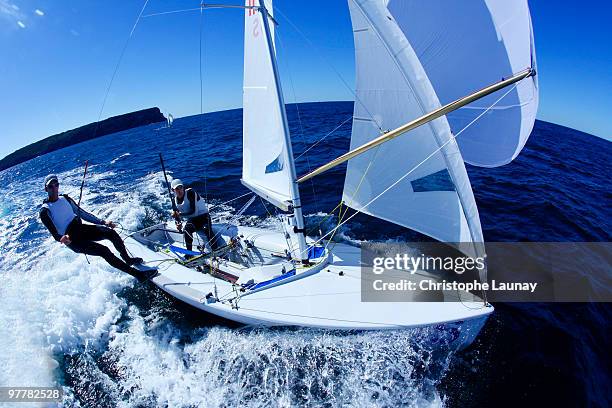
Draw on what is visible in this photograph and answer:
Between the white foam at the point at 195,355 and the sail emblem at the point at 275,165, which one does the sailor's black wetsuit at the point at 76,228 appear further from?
the sail emblem at the point at 275,165

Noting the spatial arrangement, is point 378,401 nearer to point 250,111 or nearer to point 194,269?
point 194,269

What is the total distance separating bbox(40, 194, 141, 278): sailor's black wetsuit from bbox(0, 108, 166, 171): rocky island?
55.0 meters

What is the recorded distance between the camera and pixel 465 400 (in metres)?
4.24

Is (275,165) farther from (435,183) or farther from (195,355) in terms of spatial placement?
(195,355)

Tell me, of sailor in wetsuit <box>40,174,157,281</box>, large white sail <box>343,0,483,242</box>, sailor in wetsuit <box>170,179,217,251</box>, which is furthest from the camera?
sailor in wetsuit <box>170,179,217,251</box>

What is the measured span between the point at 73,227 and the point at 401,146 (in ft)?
19.9

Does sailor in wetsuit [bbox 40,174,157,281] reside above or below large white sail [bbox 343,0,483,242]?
below

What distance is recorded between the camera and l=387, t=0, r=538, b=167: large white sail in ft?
14.0

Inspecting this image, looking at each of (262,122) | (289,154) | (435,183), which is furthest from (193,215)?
(435,183)

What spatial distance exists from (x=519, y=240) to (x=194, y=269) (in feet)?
29.7

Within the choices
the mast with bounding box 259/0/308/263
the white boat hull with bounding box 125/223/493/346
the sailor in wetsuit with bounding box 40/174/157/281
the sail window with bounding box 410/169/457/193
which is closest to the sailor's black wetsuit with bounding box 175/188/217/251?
the white boat hull with bounding box 125/223/493/346

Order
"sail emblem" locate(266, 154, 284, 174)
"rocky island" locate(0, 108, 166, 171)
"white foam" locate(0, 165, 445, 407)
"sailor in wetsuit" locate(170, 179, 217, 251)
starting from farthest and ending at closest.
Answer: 1. "rocky island" locate(0, 108, 166, 171)
2. "sailor in wetsuit" locate(170, 179, 217, 251)
3. "sail emblem" locate(266, 154, 284, 174)
4. "white foam" locate(0, 165, 445, 407)

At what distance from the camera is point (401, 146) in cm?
489

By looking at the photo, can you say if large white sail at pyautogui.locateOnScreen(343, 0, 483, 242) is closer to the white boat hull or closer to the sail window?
the sail window
